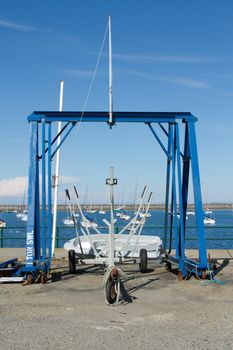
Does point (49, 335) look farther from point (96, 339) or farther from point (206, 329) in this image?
point (206, 329)

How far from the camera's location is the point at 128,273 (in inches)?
530

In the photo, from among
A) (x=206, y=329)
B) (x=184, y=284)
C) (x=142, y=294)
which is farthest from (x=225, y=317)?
(x=184, y=284)

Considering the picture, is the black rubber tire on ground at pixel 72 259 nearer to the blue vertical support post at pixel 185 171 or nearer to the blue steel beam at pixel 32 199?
the blue steel beam at pixel 32 199

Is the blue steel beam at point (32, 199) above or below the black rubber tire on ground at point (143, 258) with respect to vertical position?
above

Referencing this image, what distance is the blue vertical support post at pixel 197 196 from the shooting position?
39.2 feet

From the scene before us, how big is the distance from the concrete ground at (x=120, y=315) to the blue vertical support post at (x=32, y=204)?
90 cm

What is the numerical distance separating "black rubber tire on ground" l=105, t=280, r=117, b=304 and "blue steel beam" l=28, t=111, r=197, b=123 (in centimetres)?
532

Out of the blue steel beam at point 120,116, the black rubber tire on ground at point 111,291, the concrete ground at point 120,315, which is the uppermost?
the blue steel beam at point 120,116

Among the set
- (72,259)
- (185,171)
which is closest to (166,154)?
(185,171)

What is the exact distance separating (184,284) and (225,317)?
338 centimetres

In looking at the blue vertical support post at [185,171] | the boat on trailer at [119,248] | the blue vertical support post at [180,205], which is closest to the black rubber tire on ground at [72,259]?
the boat on trailer at [119,248]

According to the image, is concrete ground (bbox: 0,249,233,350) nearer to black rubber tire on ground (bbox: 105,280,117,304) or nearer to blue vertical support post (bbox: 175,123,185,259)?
black rubber tire on ground (bbox: 105,280,117,304)

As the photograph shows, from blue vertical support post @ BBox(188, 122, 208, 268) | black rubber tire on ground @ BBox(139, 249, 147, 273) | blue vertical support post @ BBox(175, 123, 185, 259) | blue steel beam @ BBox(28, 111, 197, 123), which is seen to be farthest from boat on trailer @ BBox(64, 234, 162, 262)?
blue steel beam @ BBox(28, 111, 197, 123)

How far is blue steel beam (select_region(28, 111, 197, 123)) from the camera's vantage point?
43.0 ft
